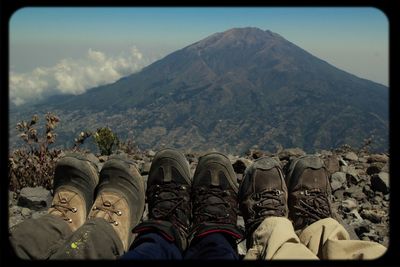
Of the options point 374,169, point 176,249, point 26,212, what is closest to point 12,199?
point 26,212

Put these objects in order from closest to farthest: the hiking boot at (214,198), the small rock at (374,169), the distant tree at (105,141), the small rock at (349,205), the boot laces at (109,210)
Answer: the hiking boot at (214,198) < the boot laces at (109,210) < the small rock at (349,205) < the small rock at (374,169) < the distant tree at (105,141)

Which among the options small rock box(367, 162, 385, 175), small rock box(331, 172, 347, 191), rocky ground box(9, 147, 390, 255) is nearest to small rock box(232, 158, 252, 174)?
rocky ground box(9, 147, 390, 255)

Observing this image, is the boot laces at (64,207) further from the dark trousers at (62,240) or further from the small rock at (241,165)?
the small rock at (241,165)

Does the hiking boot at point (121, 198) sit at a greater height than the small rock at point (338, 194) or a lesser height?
greater

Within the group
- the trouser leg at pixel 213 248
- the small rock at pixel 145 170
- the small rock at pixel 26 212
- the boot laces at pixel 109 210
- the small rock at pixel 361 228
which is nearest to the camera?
the trouser leg at pixel 213 248

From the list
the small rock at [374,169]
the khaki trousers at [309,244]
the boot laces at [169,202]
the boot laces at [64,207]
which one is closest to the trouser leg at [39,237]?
the boot laces at [64,207]
